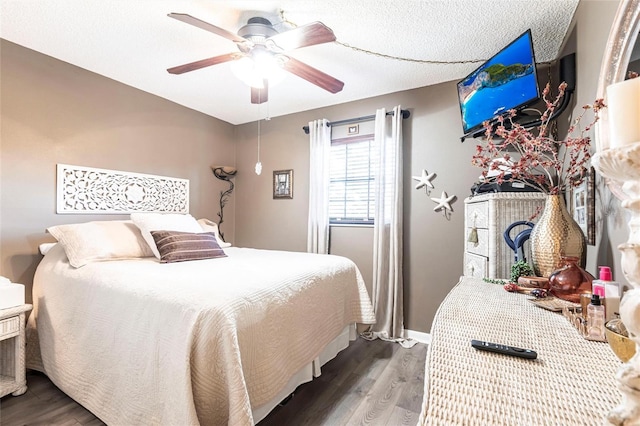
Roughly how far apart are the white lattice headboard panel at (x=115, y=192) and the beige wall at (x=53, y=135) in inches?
2.6

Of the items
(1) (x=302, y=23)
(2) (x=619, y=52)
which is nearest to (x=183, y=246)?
(1) (x=302, y=23)

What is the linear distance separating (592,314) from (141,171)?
346 cm

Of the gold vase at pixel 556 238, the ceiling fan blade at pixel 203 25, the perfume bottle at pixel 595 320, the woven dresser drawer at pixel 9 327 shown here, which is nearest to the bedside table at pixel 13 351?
the woven dresser drawer at pixel 9 327

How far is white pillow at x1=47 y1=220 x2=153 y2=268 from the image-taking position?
2000 millimetres

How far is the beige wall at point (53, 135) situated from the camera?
2166 millimetres

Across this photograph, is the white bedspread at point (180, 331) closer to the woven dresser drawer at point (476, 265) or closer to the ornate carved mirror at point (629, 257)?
the woven dresser drawer at point (476, 265)

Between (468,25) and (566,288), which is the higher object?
(468,25)

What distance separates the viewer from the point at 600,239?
4.09 feet

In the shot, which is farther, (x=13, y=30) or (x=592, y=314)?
(x=13, y=30)

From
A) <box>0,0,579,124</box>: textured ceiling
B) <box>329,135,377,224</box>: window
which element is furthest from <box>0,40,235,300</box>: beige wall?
<box>329,135,377,224</box>: window

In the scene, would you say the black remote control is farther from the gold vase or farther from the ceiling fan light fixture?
the ceiling fan light fixture

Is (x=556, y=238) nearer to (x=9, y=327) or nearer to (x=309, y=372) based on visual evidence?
(x=309, y=372)

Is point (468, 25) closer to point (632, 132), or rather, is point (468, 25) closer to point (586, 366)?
point (632, 132)

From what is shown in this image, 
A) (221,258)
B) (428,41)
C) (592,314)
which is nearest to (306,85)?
(428,41)
